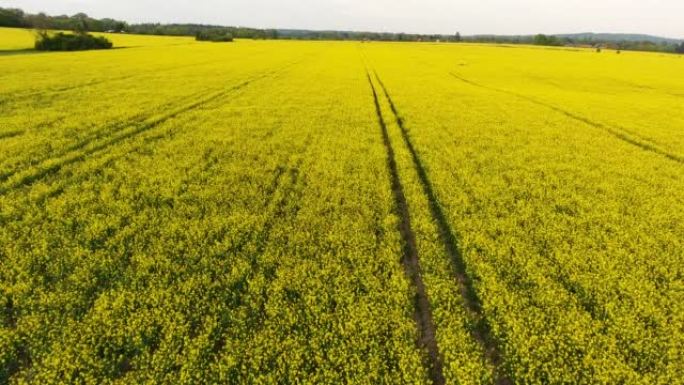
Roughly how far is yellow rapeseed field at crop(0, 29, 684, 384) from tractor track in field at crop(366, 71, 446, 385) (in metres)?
0.05

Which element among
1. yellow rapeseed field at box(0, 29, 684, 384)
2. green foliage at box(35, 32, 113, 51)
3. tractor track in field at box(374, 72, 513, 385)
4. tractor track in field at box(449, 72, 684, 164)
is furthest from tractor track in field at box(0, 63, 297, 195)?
green foliage at box(35, 32, 113, 51)

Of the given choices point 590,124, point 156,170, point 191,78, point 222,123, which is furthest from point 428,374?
point 191,78

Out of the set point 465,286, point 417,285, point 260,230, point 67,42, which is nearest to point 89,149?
point 260,230

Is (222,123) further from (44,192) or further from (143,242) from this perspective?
(143,242)

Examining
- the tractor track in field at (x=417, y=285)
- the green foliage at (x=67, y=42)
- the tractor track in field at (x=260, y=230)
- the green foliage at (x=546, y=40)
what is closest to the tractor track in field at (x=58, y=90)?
the tractor track in field at (x=260, y=230)

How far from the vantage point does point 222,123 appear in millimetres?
18438

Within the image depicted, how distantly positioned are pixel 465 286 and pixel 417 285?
2.99 ft

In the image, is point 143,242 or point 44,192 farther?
point 44,192

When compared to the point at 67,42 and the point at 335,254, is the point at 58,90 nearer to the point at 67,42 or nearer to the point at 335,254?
the point at 335,254

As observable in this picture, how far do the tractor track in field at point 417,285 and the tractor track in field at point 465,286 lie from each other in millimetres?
661

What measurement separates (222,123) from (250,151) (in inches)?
200

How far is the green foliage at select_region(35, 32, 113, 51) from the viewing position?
6144 centimetres

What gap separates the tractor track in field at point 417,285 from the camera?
5625 mm

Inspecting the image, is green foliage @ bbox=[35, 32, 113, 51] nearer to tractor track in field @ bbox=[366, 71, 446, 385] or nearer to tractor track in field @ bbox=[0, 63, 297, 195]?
tractor track in field @ bbox=[0, 63, 297, 195]
